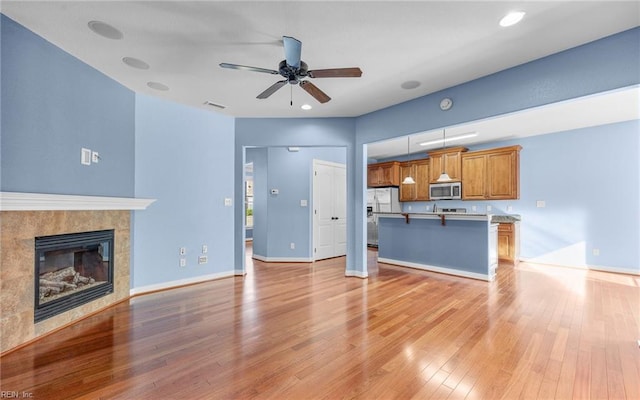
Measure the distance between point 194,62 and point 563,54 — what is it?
3745 millimetres

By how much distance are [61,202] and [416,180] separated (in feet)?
23.5

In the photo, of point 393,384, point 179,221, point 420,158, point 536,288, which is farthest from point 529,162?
point 179,221

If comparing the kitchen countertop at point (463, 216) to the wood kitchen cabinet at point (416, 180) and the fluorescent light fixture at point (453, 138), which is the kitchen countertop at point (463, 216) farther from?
the wood kitchen cabinet at point (416, 180)

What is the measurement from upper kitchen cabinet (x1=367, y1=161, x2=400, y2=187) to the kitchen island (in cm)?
250

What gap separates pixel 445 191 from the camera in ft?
22.6

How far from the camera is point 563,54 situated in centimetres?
269

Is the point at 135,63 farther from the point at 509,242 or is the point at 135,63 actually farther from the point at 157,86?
the point at 509,242

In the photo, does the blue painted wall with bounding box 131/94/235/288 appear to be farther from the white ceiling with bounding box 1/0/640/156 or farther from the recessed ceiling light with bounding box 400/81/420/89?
the recessed ceiling light with bounding box 400/81/420/89

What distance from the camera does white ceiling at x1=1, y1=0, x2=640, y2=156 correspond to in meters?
2.08

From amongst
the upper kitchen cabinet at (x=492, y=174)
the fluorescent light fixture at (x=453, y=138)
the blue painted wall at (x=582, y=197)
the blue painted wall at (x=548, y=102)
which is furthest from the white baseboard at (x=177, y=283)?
the blue painted wall at (x=582, y=197)

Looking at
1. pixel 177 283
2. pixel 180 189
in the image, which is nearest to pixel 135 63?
pixel 180 189

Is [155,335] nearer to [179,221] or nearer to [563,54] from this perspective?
[179,221]

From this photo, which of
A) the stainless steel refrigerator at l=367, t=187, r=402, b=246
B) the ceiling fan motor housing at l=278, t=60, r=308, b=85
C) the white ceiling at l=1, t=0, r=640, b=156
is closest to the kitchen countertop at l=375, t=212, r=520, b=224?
the stainless steel refrigerator at l=367, t=187, r=402, b=246

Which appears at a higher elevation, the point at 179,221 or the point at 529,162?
the point at 529,162
